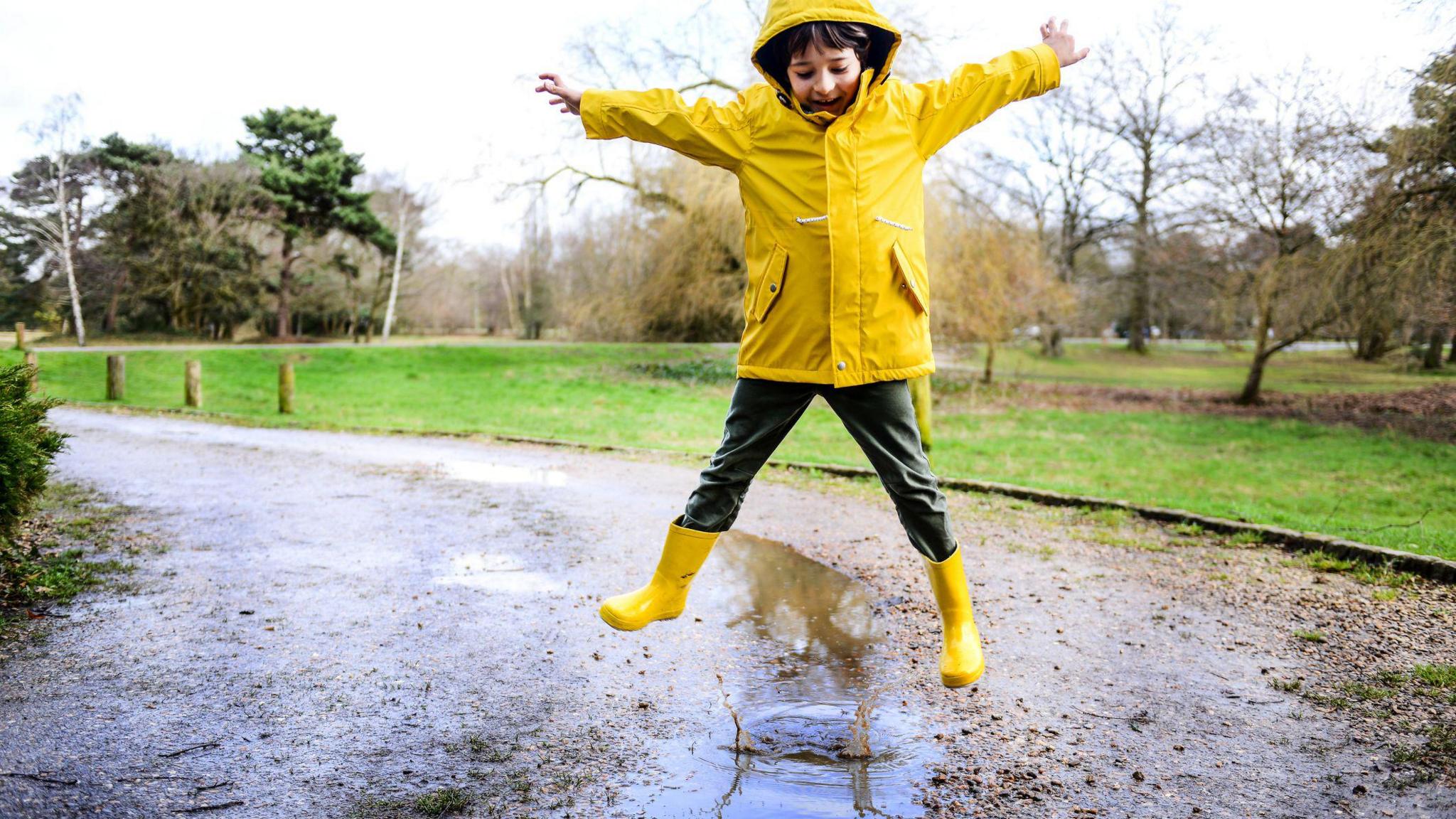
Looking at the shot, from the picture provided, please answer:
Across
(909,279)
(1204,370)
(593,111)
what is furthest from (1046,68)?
(1204,370)

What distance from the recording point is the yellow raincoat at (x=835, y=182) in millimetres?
3086

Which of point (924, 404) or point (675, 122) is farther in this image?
point (924, 404)

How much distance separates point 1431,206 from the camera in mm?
13266

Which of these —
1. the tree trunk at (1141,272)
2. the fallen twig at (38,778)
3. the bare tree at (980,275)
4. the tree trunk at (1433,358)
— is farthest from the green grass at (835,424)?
the tree trunk at (1141,272)

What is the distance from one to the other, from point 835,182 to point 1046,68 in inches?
35.8

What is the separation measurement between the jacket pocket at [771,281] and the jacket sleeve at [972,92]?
64 cm

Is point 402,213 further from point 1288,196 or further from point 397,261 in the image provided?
point 1288,196

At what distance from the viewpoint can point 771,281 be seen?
3148 millimetres

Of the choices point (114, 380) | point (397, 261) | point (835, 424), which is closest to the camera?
point (835, 424)

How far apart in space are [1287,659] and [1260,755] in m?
1.19

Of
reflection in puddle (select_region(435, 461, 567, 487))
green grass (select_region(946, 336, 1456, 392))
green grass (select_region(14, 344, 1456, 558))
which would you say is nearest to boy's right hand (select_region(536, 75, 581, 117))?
reflection in puddle (select_region(435, 461, 567, 487))

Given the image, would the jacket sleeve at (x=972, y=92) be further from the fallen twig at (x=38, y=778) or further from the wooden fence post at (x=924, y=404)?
the wooden fence post at (x=924, y=404)

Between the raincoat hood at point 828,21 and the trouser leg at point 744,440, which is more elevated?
the raincoat hood at point 828,21

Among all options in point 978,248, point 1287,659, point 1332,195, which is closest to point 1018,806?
point 1287,659
